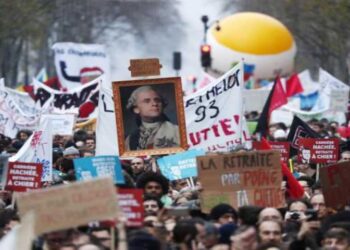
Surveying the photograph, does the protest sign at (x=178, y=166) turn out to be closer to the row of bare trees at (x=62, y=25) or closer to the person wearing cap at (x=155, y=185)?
the person wearing cap at (x=155, y=185)

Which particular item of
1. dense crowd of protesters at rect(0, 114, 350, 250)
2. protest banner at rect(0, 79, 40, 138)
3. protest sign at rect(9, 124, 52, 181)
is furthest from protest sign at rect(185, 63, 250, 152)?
protest banner at rect(0, 79, 40, 138)

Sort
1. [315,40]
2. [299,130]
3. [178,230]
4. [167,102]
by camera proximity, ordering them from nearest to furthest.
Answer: [178,230] < [167,102] < [299,130] < [315,40]

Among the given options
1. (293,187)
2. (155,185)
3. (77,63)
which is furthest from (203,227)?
(77,63)

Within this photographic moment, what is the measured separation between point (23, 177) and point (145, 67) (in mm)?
3509

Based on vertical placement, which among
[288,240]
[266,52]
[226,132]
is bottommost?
[288,240]

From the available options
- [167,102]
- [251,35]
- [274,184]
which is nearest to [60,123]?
[167,102]

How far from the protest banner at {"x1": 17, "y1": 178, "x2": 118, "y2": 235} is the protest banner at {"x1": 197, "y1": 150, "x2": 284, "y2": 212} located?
3459 millimetres

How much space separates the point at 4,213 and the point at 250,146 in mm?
8581

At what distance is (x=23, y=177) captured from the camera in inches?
684

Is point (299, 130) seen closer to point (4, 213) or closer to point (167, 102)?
point (167, 102)

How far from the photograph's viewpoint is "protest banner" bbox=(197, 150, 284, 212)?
52.6ft

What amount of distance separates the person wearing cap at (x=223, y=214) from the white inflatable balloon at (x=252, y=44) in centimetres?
4272

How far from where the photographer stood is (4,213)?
15.5 m

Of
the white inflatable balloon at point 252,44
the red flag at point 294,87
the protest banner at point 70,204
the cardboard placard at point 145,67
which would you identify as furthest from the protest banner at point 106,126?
the white inflatable balloon at point 252,44
